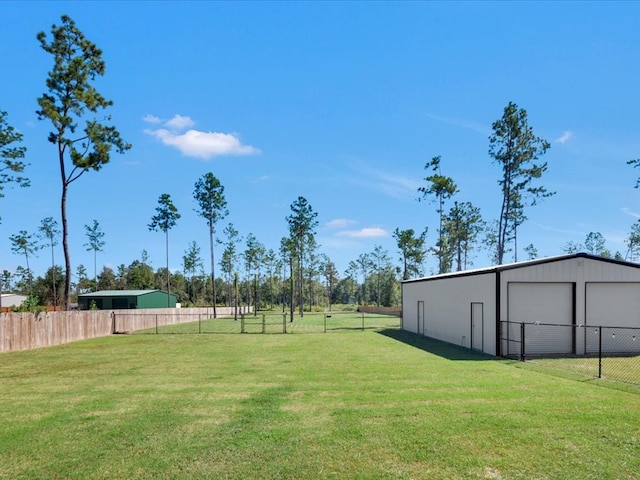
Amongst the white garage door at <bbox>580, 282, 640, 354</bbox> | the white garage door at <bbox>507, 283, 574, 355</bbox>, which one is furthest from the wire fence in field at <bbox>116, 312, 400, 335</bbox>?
the white garage door at <bbox>580, 282, 640, 354</bbox>

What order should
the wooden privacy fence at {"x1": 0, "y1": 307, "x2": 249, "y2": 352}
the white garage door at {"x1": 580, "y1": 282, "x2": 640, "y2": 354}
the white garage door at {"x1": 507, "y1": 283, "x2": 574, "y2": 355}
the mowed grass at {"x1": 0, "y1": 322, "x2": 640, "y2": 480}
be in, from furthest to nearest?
1. the wooden privacy fence at {"x1": 0, "y1": 307, "x2": 249, "y2": 352}
2. the white garage door at {"x1": 580, "y1": 282, "x2": 640, "y2": 354}
3. the white garage door at {"x1": 507, "y1": 283, "x2": 574, "y2": 355}
4. the mowed grass at {"x1": 0, "y1": 322, "x2": 640, "y2": 480}

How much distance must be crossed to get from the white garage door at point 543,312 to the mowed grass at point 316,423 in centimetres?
408

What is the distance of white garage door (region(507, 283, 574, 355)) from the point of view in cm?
1803

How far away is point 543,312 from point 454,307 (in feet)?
16.7

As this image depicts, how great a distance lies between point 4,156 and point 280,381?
23.8 m

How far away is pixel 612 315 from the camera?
18.7m

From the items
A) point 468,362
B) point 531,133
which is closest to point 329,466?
point 468,362

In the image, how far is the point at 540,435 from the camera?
7.19 metres

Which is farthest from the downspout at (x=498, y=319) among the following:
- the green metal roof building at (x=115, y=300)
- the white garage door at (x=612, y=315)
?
the green metal roof building at (x=115, y=300)

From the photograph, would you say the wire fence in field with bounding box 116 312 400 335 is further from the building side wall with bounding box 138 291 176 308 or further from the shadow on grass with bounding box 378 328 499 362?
the building side wall with bounding box 138 291 176 308

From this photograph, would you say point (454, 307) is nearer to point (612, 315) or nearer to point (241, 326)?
point (612, 315)

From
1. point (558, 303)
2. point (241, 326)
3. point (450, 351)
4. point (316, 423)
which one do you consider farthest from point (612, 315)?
point (241, 326)

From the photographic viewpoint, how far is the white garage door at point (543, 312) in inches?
710

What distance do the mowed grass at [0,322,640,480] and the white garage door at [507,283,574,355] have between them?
408cm
